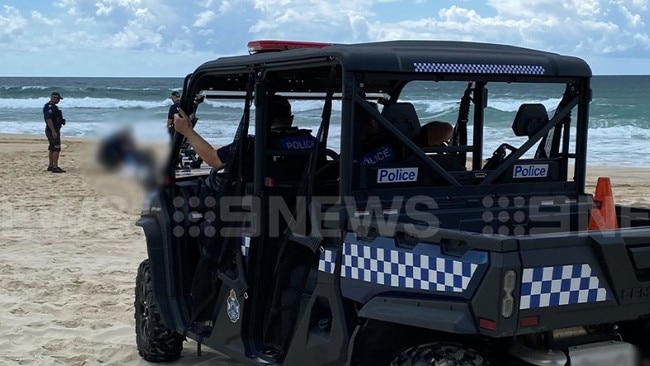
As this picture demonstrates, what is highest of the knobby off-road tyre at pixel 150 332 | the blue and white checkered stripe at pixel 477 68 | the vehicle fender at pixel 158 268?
the blue and white checkered stripe at pixel 477 68

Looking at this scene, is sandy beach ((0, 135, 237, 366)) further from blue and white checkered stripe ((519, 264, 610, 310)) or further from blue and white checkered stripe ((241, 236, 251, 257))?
blue and white checkered stripe ((519, 264, 610, 310))

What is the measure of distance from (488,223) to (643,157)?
61.7ft

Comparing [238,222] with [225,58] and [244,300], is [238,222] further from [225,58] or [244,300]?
[225,58]

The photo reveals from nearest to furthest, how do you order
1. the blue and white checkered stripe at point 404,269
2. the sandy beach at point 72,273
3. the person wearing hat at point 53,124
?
the blue and white checkered stripe at point 404,269, the sandy beach at point 72,273, the person wearing hat at point 53,124

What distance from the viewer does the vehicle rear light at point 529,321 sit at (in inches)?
117

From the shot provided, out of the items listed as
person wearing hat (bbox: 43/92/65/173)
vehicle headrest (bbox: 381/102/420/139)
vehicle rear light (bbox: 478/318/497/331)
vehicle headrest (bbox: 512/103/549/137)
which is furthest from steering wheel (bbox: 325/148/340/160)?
person wearing hat (bbox: 43/92/65/173)

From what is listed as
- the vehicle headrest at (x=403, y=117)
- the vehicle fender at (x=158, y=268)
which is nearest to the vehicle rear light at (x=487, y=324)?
the vehicle headrest at (x=403, y=117)

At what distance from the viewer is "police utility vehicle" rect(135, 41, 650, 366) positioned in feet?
10.2

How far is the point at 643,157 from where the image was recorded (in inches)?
844

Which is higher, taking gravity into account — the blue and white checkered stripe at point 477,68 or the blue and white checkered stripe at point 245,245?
the blue and white checkered stripe at point 477,68

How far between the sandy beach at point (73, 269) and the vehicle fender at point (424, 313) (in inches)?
86.6

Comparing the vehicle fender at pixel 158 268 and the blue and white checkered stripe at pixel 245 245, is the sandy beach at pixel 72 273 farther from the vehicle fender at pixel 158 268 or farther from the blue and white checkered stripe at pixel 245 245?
the blue and white checkered stripe at pixel 245 245

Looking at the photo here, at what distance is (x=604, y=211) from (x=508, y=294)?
1631 mm

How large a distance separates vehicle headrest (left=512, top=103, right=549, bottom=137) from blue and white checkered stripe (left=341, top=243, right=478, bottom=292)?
1279mm
